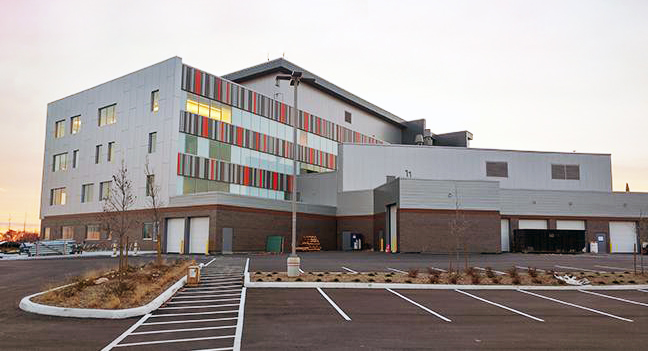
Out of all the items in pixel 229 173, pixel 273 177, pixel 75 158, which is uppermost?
pixel 75 158

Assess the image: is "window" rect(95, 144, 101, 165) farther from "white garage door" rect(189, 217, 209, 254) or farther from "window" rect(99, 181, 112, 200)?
"white garage door" rect(189, 217, 209, 254)

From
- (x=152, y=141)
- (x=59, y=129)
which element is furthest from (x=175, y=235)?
(x=59, y=129)

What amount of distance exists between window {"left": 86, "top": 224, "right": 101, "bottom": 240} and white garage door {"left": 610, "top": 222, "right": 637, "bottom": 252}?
51.8 meters

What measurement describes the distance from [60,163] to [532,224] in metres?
52.3

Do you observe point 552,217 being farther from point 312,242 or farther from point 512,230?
point 312,242

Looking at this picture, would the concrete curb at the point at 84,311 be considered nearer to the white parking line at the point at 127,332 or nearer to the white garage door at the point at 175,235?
the white parking line at the point at 127,332

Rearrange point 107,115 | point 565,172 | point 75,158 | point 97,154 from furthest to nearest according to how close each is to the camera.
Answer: point 75,158, point 565,172, point 97,154, point 107,115

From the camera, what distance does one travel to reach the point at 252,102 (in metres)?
53.8

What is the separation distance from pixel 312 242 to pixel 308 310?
3562 centimetres

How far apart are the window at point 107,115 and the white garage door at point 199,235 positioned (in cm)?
1678

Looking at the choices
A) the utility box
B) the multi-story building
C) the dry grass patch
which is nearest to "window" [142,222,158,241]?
the multi-story building

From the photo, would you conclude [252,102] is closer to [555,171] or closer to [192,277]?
[555,171]

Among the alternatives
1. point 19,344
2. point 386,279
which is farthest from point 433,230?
point 19,344

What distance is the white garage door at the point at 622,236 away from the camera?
52.0 m
